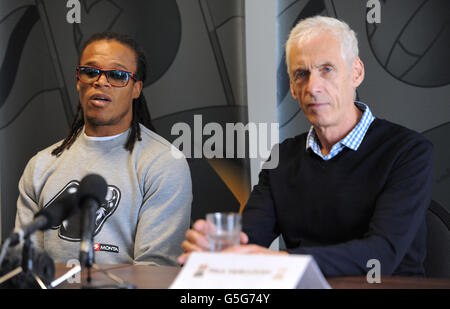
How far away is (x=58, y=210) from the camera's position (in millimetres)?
1221

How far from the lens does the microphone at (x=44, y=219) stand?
46.0 inches

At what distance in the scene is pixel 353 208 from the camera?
6.14ft

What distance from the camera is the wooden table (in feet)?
4.65

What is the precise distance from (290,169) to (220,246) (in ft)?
2.58

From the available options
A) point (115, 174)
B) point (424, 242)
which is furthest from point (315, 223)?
point (115, 174)

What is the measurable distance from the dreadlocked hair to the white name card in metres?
1.38

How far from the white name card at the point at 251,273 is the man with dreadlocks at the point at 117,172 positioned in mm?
994

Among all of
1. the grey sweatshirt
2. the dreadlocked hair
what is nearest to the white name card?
the grey sweatshirt

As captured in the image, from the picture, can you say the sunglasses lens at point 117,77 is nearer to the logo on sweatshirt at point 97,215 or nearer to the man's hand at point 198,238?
the logo on sweatshirt at point 97,215

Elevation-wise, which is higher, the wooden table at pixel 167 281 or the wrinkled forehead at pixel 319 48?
the wrinkled forehead at pixel 319 48

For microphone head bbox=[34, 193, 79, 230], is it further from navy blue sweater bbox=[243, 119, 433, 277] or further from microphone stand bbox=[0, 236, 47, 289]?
navy blue sweater bbox=[243, 119, 433, 277]

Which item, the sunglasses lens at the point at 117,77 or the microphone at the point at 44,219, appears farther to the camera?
the sunglasses lens at the point at 117,77

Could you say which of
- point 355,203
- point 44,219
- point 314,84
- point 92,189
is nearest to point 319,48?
A: point 314,84

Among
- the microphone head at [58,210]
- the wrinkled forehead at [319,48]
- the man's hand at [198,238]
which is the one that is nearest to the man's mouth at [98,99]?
the wrinkled forehead at [319,48]
